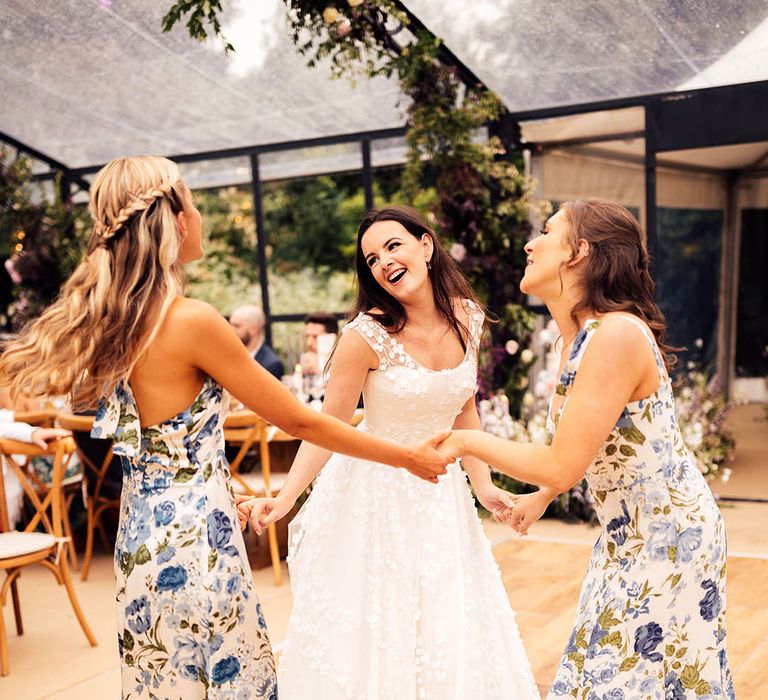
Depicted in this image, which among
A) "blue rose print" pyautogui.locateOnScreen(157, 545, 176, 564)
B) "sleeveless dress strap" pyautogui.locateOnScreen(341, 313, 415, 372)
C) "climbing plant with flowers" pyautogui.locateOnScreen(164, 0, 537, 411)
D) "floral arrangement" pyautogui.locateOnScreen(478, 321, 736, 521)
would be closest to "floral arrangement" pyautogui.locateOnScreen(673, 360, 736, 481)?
"floral arrangement" pyautogui.locateOnScreen(478, 321, 736, 521)

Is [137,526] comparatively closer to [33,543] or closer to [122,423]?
[122,423]

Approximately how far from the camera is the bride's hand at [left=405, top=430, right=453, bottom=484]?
2.10 meters

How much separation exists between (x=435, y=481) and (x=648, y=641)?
0.63 meters

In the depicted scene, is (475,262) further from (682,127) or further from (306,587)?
(306,587)

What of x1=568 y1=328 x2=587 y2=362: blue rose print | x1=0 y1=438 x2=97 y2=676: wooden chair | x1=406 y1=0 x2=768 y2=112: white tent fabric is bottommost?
x1=0 y1=438 x2=97 y2=676: wooden chair

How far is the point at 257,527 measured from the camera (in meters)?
2.34

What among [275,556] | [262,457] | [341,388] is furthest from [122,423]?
[275,556]

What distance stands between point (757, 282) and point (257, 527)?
282 inches

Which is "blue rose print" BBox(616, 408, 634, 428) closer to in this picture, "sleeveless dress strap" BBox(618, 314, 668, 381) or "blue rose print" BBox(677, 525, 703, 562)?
"sleeveless dress strap" BBox(618, 314, 668, 381)

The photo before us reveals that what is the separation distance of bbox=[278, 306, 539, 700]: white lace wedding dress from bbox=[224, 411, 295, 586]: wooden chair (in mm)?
2139

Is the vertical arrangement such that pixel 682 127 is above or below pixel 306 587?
above

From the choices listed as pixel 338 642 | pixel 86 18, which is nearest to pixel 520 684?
pixel 338 642

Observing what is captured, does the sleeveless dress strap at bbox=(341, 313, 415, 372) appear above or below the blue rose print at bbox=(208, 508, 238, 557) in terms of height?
above

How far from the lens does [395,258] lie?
2.51m
